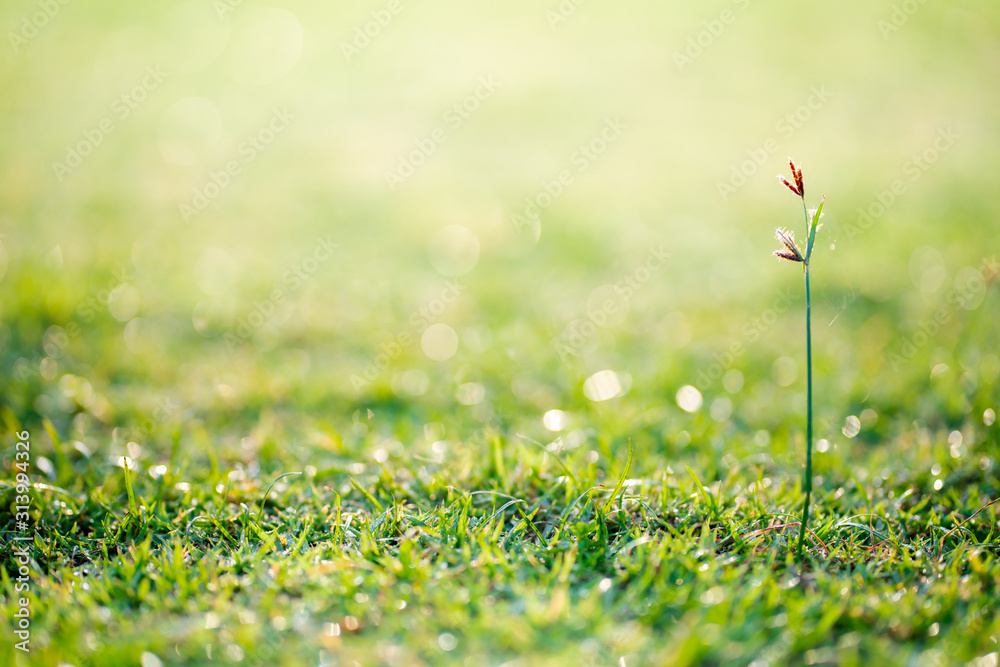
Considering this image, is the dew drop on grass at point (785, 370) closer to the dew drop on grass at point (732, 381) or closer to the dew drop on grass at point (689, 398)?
the dew drop on grass at point (732, 381)

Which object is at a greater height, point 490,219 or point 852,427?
point 490,219

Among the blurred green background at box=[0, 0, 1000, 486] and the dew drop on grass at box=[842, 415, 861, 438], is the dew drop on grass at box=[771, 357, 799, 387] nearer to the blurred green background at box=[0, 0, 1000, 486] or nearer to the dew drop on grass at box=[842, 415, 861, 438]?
the blurred green background at box=[0, 0, 1000, 486]

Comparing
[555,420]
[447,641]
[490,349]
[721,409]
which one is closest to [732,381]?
[721,409]

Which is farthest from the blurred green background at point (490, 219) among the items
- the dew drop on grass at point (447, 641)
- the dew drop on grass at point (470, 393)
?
the dew drop on grass at point (447, 641)

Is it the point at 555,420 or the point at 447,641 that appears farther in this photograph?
the point at 555,420

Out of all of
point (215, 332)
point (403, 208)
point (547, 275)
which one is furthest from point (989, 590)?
point (403, 208)

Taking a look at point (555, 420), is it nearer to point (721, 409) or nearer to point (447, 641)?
point (721, 409)

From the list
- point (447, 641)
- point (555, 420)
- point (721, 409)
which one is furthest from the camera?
point (721, 409)

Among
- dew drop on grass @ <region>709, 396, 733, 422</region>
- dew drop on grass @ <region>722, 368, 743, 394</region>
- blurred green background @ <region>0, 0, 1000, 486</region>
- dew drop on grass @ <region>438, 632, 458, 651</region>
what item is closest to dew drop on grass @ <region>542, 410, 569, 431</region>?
blurred green background @ <region>0, 0, 1000, 486</region>
